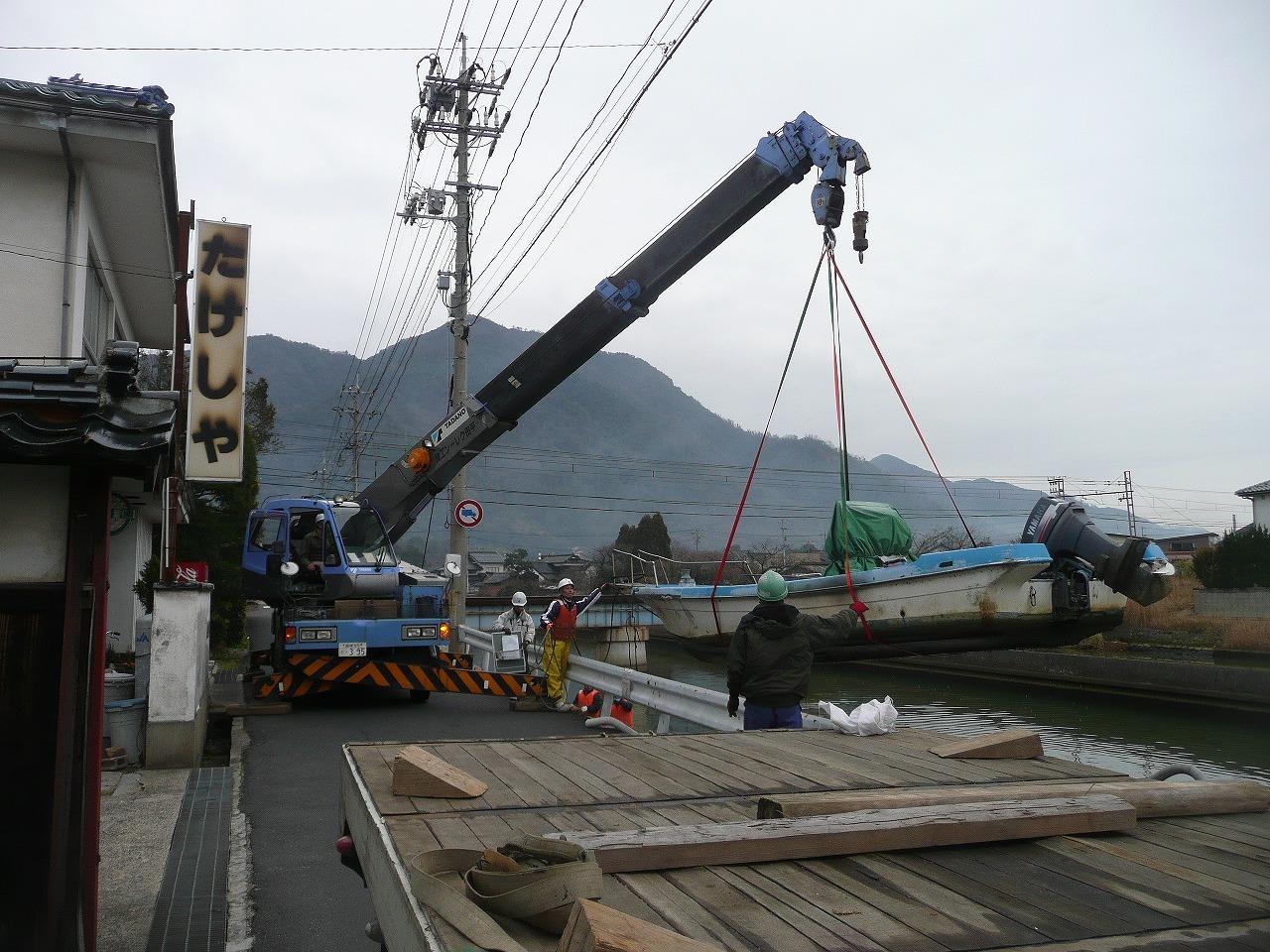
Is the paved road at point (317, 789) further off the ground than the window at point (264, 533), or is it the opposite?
the window at point (264, 533)

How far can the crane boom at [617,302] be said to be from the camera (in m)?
11.6

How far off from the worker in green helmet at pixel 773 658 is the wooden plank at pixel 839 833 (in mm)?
3482

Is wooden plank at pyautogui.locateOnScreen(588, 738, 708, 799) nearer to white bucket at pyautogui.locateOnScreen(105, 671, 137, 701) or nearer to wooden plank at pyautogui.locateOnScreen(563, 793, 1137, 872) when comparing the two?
wooden plank at pyautogui.locateOnScreen(563, 793, 1137, 872)

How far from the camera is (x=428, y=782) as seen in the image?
11.4 ft

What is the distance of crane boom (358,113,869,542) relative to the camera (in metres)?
11.6

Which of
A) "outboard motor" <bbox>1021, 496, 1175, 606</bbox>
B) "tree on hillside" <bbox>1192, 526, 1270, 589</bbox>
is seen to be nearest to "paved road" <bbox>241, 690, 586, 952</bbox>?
"outboard motor" <bbox>1021, 496, 1175, 606</bbox>

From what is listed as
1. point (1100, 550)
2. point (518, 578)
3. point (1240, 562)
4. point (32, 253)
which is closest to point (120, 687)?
point (32, 253)

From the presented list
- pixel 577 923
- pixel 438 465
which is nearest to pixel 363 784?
pixel 577 923

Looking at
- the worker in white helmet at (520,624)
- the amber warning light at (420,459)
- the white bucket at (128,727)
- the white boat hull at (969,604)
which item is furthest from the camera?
the white boat hull at (969,604)

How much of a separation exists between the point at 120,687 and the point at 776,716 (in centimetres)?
671

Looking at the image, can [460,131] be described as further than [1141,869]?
Yes

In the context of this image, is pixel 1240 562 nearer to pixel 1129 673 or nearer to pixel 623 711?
pixel 1129 673

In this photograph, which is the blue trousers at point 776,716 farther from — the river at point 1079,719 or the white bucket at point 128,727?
the white bucket at point 128,727

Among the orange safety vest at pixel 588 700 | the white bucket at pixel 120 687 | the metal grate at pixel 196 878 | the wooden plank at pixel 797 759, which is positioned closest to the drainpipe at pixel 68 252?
the white bucket at pixel 120 687
